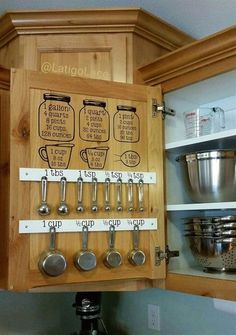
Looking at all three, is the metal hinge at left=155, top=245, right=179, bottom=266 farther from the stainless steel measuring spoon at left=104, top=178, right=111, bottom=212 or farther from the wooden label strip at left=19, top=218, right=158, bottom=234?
the stainless steel measuring spoon at left=104, top=178, right=111, bottom=212

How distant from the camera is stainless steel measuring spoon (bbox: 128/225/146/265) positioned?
1.24 metres

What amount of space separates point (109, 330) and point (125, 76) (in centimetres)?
123

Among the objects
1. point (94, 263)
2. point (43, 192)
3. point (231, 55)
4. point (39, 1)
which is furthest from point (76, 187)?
point (39, 1)

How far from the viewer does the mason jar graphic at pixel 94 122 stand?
1243 millimetres

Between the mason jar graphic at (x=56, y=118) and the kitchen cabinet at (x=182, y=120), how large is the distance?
360mm

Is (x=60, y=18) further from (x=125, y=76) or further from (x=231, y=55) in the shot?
(x=231, y=55)

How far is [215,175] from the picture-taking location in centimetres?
127

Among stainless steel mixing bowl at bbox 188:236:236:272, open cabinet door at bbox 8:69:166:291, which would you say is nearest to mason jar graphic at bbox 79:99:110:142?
open cabinet door at bbox 8:69:166:291

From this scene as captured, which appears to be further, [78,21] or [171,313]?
[171,313]

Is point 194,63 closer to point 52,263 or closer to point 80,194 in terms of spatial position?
point 80,194

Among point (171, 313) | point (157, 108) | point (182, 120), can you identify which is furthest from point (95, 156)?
point (171, 313)

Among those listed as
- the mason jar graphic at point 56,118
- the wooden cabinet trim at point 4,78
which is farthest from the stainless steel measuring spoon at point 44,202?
the wooden cabinet trim at point 4,78

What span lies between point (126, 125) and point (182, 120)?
27 cm

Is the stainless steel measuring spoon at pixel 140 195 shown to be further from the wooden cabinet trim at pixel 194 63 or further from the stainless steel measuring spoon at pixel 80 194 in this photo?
the wooden cabinet trim at pixel 194 63
